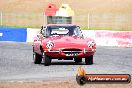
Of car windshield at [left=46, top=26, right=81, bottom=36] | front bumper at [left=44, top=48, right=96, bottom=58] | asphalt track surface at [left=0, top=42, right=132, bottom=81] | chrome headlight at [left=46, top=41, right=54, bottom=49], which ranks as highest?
car windshield at [left=46, top=26, right=81, bottom=36]

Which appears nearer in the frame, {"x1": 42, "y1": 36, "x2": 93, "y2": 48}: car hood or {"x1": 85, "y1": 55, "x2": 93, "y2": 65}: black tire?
{"x1": 42, "y1": 36, "x2": 93, "y2": 48}: car hood

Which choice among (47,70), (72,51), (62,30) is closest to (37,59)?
(62,30)

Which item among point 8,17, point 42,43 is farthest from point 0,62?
point 8,17

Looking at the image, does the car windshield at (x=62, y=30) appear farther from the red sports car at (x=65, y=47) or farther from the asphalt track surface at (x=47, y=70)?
the asphalt track surface at (x=47, y=70)

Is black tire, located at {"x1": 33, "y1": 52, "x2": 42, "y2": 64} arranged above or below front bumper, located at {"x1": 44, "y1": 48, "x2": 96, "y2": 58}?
below

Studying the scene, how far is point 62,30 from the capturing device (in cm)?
2136

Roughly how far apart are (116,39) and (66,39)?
1539 cm

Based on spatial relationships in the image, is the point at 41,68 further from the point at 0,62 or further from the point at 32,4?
the point at 32,4

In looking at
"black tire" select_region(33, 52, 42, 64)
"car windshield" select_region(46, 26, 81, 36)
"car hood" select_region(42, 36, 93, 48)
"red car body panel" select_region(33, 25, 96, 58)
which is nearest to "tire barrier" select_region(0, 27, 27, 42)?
"black tire" select_region(33, 52, 42, 64)

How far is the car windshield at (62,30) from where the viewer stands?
21141 millimetres

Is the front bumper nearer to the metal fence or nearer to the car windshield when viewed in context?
the car windshield

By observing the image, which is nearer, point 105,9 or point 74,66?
point 74,66

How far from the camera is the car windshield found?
832 inches

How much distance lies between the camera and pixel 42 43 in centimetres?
2027
